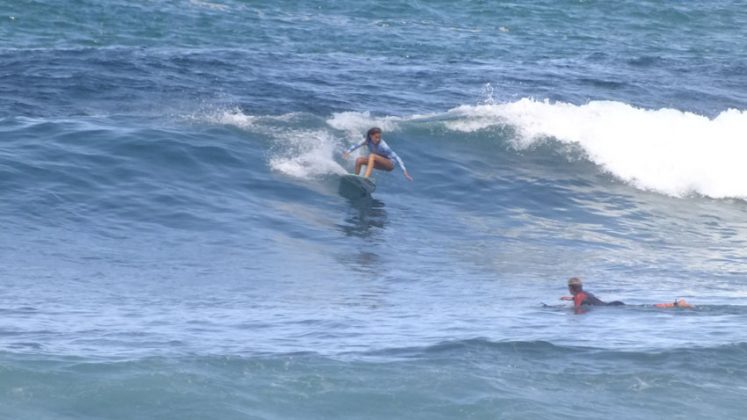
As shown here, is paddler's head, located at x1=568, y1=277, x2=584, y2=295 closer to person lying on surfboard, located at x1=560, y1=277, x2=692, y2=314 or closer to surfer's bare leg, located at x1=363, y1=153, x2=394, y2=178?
person lying on surfboard, located at x1=560, y1=277, x2=692, y2=314

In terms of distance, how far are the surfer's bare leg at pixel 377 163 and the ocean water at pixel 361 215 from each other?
0.54 metres

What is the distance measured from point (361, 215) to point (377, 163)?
1391mm

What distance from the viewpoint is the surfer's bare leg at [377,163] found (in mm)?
21516

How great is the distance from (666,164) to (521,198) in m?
4.14

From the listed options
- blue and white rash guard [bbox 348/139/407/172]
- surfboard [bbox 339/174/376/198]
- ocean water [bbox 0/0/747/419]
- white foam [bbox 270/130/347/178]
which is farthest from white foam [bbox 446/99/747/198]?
surfboard [bbox 339/174/376/198]

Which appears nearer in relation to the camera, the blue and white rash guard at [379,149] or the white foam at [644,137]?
the blue and white rash guard at [379,149]

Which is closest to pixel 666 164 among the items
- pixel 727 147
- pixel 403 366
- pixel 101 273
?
pixel 727 147

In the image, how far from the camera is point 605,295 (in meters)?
16.4

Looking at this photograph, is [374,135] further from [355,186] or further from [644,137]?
[644,137]

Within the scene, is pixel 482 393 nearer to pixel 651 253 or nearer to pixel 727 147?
pixel 651 253

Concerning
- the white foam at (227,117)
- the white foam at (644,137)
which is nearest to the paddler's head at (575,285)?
the white foam at (644,137)

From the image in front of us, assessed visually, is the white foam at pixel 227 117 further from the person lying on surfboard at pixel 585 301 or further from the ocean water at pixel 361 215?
the person lying on surfboard at pixel 585 301

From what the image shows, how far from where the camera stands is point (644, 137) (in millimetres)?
26000

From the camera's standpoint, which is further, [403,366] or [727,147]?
[727,147]
